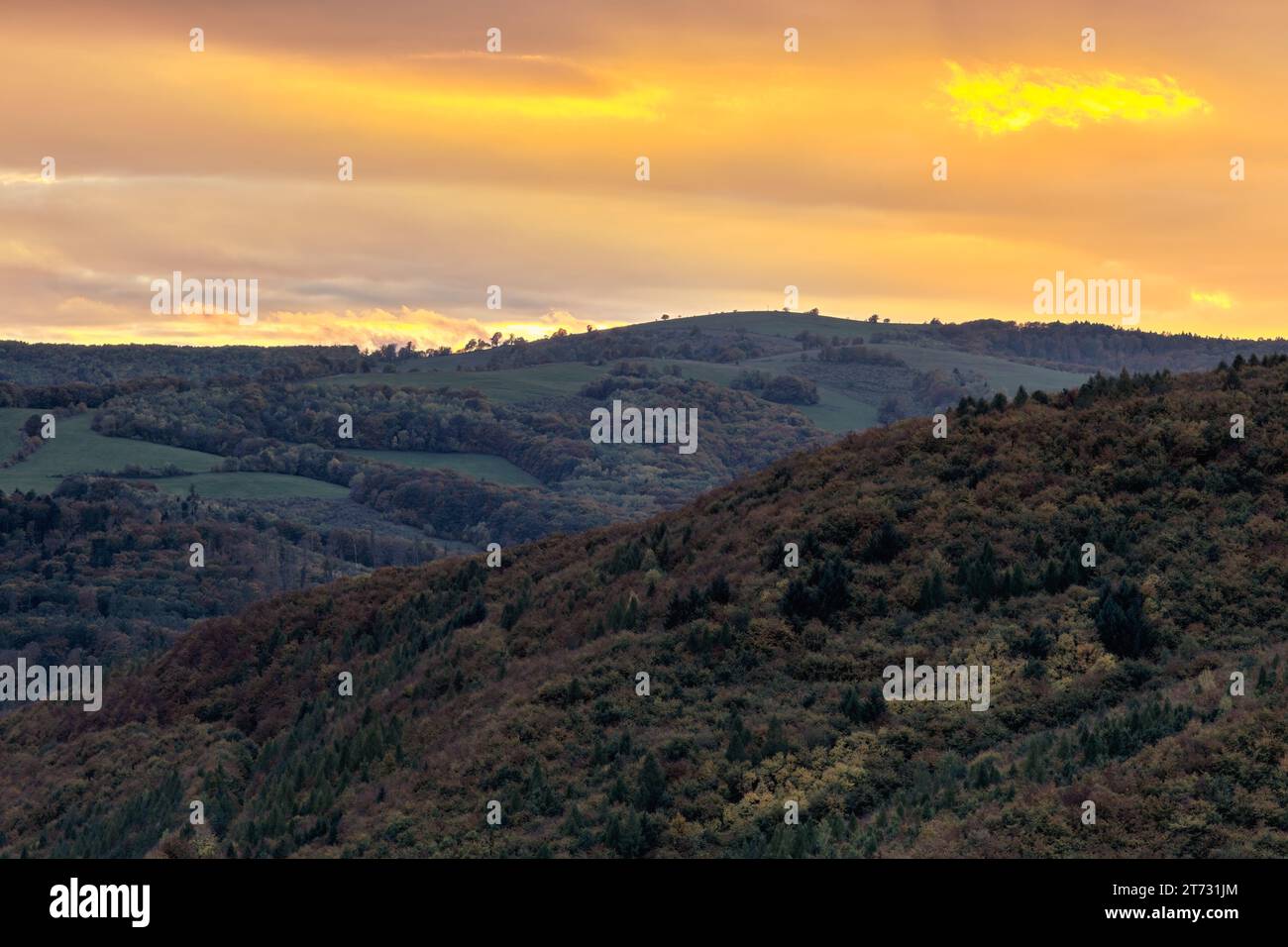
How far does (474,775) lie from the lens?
33281 mm

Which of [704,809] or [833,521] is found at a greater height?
[833,521]

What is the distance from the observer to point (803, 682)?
1391 inches

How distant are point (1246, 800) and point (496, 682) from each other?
20369 mm

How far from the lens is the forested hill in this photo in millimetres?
27125

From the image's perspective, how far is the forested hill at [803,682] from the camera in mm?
27125
